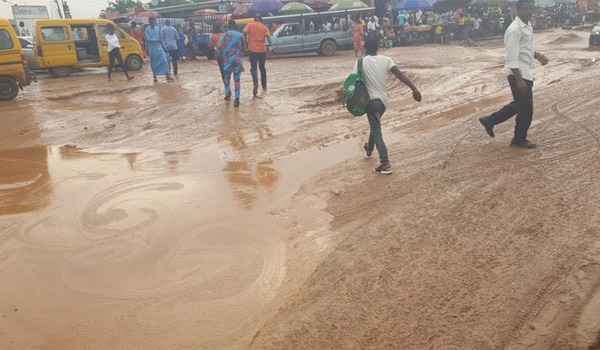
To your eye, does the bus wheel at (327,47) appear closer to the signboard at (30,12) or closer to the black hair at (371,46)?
the black hair at (371,46)

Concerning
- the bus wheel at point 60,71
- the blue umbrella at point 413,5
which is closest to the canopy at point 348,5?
the blue umbrella at point 413,5

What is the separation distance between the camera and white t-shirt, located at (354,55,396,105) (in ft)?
16.2

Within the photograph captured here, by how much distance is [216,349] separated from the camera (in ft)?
8.43

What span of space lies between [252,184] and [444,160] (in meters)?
2.07

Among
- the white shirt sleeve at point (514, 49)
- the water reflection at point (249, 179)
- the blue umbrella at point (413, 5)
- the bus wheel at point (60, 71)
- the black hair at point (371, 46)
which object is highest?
the blue umbrella at point (413, 5)

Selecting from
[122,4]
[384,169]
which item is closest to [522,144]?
[384,169]

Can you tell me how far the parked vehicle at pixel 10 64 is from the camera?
35.2ft

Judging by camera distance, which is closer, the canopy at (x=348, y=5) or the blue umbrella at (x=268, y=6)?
the canopy at (x=348, y=5)

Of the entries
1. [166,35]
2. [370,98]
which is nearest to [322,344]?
[370,98]

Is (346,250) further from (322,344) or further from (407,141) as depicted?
(407,141)

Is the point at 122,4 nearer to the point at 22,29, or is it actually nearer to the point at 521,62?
the point at 22,29

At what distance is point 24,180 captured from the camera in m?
5.66

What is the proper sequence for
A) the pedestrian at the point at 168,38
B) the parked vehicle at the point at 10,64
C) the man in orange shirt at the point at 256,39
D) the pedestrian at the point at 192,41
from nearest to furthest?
the man in orange shirt at the point at 256,39 < the parked vehicle at the point at 10,64 < the pedestrian at the point at 168,38 < the pedestrian at the point at 192,41

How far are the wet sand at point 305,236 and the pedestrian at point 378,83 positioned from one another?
258 millimetres
